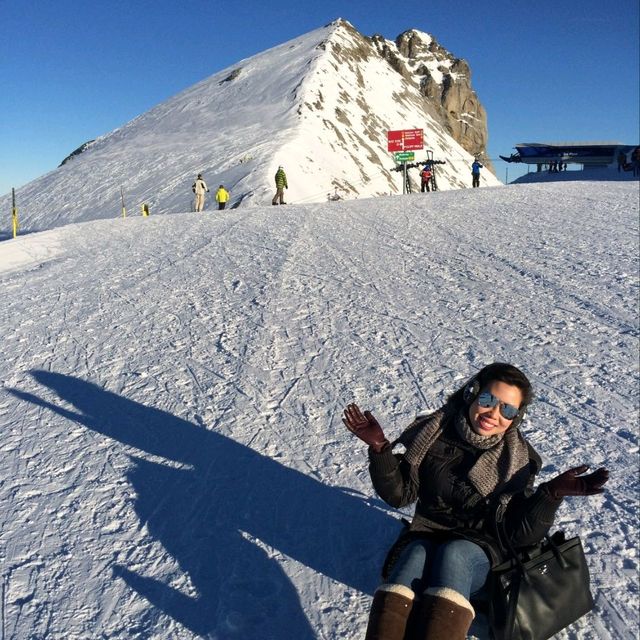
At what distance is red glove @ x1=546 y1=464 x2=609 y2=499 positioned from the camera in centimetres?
227

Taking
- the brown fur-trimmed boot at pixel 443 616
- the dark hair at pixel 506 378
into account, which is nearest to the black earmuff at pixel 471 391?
the dark hair at pixel 506 378

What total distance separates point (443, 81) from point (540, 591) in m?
108

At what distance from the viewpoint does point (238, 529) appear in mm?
3387

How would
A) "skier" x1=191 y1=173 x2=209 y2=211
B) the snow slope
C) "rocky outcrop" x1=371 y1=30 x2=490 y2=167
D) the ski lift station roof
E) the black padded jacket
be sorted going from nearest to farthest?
the black padded jacket, "skier" x1=191 y1=173 x2=209 y2=211, the snow slope, the ski lift station roof, "rocky outcrop" x1=371 y1=30 x2=490 y2=167

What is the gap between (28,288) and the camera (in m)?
9.60

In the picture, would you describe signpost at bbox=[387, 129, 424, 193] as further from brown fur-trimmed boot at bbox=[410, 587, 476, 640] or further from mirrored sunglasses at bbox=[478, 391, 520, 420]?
brown fur-trimmed boot at bbox=[410, 587, 476, 640]

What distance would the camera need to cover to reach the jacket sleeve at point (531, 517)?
2443mm

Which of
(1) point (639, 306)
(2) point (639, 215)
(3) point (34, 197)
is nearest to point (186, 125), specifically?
(3) point (34, 197)

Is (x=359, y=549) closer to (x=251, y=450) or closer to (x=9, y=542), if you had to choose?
(x=251, y=450)

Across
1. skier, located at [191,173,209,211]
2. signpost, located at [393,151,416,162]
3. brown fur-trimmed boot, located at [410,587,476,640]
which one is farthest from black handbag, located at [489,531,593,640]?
signpost, located at [393,151,416,162]

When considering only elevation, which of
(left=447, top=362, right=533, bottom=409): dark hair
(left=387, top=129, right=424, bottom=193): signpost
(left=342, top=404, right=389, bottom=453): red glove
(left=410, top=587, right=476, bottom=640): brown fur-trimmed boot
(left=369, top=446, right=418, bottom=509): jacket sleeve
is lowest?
(left=410, top=587, right=476, bottom=640): brown fur-trimmed boot

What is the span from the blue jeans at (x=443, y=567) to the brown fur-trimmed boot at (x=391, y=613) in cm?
10

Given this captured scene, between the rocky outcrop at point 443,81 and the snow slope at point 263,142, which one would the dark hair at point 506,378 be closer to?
the snow slope at point 263,142

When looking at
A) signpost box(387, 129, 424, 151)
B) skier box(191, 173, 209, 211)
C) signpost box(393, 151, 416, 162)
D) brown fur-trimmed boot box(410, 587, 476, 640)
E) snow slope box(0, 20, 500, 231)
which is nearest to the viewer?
brown fur-trimmed boot box(410, 587, 476, 640)
